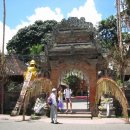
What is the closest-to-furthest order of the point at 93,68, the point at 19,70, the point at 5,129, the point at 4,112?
the point at 5,129 → the point at 93,68 → the point at 4,112 → the point at 19,70

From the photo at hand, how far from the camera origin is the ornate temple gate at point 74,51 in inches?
931

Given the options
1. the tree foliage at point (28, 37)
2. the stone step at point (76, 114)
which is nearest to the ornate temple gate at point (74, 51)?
the stone step at point (76, 114)

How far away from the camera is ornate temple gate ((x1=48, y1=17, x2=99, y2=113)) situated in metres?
23.7

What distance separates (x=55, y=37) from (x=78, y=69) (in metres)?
2.68

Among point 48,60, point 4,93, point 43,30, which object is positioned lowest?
point 4,93

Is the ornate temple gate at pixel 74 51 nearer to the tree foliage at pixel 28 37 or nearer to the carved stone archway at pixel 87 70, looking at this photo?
the carved stone archway at pixel 87 70

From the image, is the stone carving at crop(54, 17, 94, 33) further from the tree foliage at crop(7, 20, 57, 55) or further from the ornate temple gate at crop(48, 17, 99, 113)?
the tree foliage at crop(7, 20, 57, 55)

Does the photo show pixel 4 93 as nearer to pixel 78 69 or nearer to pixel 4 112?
pixel 4 112

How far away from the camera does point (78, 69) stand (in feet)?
78.9

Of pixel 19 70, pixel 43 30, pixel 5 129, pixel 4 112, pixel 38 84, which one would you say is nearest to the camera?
pixel 5 129

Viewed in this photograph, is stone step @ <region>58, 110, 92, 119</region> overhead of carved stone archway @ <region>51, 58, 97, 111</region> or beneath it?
beneath

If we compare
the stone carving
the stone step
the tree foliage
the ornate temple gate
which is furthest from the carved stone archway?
the tree foliage

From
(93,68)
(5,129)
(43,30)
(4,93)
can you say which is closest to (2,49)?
(4,93)

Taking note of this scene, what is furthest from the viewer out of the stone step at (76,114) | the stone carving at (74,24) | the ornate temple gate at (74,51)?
the stone carving at (74,24)
